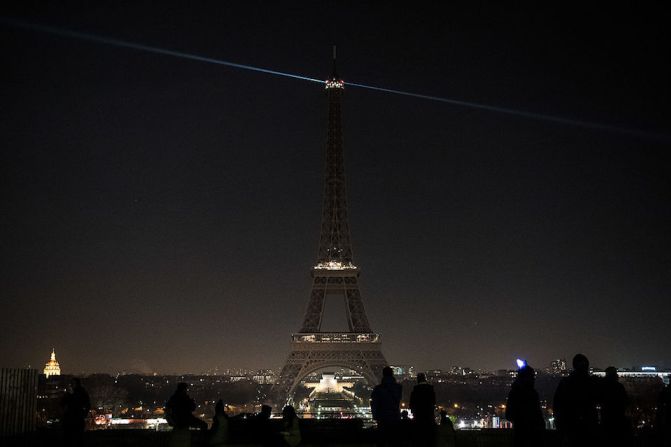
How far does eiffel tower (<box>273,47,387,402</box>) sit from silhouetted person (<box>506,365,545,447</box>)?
56.2 m

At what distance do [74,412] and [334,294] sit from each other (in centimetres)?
5781

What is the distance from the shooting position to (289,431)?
33.5ft

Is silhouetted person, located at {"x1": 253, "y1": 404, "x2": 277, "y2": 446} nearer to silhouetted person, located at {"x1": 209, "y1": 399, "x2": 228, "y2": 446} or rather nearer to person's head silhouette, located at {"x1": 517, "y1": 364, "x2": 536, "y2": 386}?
silhouetted person, located at {"x1": 209, "y1": 399, "x2": 228, "y2": 446}

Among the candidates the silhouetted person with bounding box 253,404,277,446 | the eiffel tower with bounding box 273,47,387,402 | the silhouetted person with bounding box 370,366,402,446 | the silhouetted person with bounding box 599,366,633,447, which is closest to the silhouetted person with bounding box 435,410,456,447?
the silhouetted person with bounding box 370,366,402,446

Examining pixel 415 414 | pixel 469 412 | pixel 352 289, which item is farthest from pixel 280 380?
pixel 415 414

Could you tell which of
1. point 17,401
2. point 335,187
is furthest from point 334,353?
point 17,401

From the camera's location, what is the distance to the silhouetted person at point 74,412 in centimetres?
1388

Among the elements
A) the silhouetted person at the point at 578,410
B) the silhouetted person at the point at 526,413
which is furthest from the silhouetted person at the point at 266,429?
the silhouetted person at the point at 578,410

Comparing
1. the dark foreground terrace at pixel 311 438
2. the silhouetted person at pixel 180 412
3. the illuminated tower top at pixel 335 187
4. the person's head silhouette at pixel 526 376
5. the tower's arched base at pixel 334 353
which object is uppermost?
the illuminated tower top at pixel 335 187

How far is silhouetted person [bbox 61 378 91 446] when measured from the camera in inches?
547

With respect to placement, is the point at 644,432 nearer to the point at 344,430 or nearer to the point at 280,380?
the point at 344,430

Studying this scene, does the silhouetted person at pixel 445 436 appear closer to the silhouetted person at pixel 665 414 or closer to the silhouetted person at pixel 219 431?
the silhouetted person at pixel 665 414

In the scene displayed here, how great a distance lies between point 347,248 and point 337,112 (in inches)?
549

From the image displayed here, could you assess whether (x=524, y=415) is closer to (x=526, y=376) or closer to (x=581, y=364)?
(x=526, y=376)
